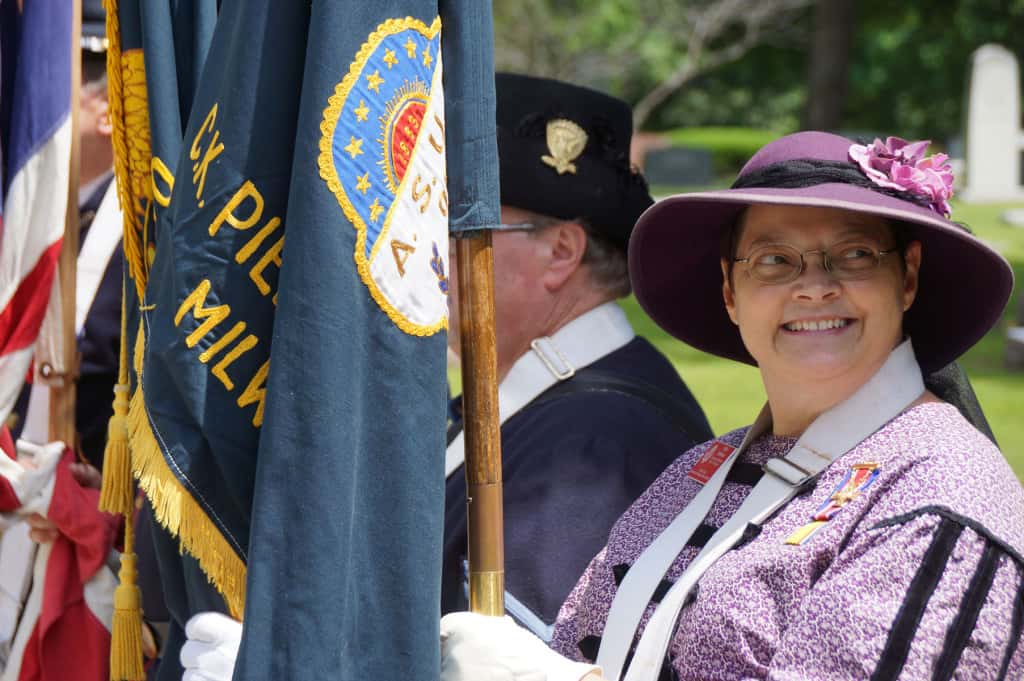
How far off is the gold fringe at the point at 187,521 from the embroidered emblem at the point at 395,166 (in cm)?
50

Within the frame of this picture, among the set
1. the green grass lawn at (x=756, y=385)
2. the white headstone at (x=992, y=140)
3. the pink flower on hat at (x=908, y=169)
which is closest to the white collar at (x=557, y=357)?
the pink flower on hat at (x=908, y=169)

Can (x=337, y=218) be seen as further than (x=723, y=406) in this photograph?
No

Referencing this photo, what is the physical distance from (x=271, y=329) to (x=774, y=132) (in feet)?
121

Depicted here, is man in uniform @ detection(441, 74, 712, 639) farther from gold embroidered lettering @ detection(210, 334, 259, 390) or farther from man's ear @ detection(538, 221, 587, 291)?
gold embroidered lettering @ detection(210, 334, 259, 390)

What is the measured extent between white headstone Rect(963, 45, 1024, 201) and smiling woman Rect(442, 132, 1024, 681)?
19.1 m

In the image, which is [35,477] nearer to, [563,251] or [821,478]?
[563,251]

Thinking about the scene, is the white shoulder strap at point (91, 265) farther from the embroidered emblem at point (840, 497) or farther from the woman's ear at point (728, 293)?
the embroidered emblem at point (840, 497)

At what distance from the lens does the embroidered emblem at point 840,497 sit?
2.45 meters

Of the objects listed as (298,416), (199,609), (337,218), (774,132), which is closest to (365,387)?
(298,416)

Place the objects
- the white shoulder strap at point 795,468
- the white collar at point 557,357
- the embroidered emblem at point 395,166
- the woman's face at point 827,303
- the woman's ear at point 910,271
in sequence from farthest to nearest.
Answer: the white collar at point 557,357
the woman's ear at point 910,271
the woman's face at point 827,303
the white shoulder strap at point 795,468
the embroidered emblem at point 395,166

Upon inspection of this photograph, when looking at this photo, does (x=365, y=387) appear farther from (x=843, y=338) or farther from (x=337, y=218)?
(x=843, y=338)

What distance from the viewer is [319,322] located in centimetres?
228

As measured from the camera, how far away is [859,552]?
2.33 m

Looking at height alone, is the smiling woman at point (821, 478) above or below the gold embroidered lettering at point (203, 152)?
below
